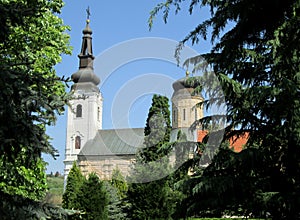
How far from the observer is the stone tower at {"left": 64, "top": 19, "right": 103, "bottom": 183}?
5122cm

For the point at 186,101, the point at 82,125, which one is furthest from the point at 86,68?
the point at 186,101

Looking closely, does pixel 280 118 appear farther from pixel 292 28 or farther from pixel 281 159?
pixel 292 28

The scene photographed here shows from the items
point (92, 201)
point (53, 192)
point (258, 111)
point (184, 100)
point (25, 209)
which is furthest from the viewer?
point (53, 192)

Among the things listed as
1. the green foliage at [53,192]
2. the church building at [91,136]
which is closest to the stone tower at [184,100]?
the green foliage at [53,192]

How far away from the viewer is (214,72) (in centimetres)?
718

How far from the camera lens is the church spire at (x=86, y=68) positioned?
160 feet

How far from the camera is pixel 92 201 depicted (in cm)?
1867

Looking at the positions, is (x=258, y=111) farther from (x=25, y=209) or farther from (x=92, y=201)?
(x=92, y=201)

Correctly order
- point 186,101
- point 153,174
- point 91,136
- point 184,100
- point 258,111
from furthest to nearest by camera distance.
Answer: point 91,136
point 186,101
point 184,100
point 153,174
point 258,111

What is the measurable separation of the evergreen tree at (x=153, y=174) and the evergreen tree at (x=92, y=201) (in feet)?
6.51

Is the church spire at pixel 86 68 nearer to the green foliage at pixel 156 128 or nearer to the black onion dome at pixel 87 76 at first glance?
the black onion dome at pixel 87 76

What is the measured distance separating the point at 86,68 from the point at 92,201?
33740 millimetres

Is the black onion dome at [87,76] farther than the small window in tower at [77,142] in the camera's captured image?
No

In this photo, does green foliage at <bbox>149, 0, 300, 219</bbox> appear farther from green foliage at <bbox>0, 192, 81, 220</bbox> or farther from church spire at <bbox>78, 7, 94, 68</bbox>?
church spire at <bbox>78, 7, 94, 68</bbox>
